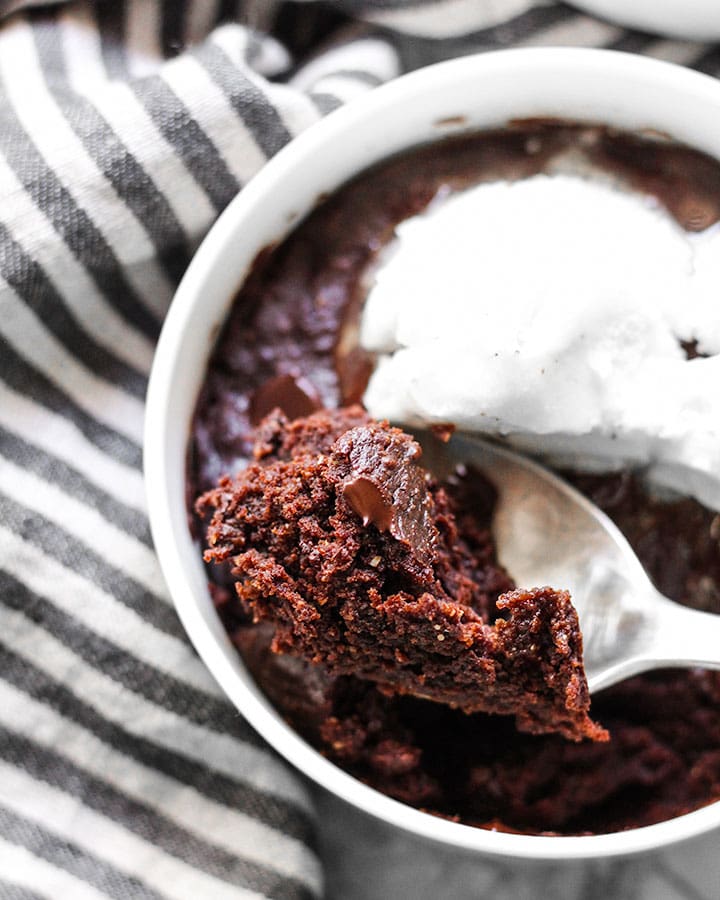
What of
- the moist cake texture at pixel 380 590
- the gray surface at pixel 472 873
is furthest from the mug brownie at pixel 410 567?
the gray surface at pixel 472 873

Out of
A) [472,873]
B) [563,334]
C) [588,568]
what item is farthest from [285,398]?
[472,873]

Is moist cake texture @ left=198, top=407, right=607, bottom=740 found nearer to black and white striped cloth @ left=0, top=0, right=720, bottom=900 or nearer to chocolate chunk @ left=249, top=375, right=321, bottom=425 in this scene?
chocolate chunk @ left=249, top=375, right=321, bottom=425

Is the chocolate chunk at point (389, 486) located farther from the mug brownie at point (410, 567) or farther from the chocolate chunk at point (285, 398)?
the chocolate chunk at point (285, 398)

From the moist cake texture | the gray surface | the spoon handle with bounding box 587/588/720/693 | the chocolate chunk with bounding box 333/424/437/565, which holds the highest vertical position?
the chocolate chunk with bounding box 333/424/437/565

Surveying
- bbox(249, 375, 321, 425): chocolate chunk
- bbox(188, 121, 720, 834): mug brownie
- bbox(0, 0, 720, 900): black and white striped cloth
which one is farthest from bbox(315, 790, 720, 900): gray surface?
bbox(249, 375, 321, 425): chocolate chunk

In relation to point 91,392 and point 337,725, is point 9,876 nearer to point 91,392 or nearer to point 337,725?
point 337,725

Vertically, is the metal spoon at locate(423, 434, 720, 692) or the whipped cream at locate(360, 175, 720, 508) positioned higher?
the whipped cream at locate(360, 175, 720, 508)

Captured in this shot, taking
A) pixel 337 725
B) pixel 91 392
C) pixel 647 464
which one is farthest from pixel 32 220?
pixel 647 464

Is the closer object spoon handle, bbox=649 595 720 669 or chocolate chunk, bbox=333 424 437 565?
chocolate chunk, bbox=333 424 437 565
